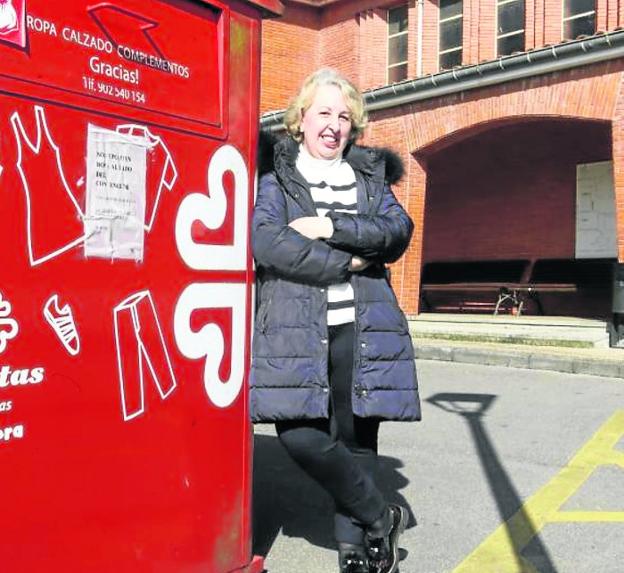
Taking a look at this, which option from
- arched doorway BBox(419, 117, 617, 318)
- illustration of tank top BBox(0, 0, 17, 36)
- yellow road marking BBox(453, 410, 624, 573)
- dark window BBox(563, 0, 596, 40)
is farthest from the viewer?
arched doorway BBox(419, 117, 617, 318)

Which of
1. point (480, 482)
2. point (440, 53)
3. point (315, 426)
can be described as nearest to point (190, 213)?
point (315, 426)

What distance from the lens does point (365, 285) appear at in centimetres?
288

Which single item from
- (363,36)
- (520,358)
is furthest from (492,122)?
(520,358)

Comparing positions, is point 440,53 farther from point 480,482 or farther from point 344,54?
point 480,482

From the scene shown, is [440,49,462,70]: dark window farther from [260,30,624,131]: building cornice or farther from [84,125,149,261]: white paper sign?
[84,125,149,261]: white paper sign

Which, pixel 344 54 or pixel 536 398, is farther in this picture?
→ pixel 344 54

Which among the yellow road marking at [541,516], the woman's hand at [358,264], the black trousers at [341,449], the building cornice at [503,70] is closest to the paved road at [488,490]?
the yellow road marking at [541,516]

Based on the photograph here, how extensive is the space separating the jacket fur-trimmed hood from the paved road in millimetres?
1733

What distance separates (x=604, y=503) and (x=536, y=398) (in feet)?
10.3

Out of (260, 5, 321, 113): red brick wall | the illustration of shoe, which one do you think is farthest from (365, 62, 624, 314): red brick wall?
the illustration of shoe

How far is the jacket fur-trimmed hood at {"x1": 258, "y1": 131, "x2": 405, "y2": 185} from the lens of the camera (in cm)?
295

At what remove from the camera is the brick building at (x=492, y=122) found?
1181 cm

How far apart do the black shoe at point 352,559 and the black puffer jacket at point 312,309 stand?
581 mm

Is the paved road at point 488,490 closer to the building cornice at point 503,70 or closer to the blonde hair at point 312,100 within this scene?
the blonde hair at point 312,100
